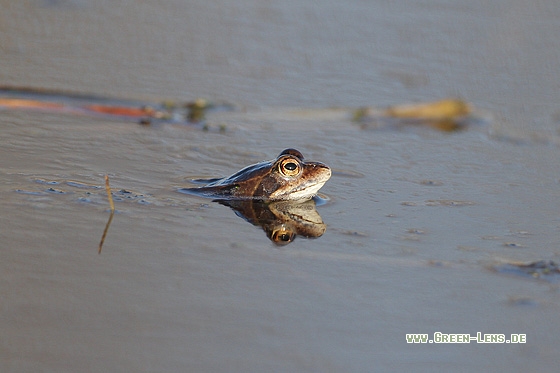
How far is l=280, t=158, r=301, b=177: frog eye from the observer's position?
18.8 feet

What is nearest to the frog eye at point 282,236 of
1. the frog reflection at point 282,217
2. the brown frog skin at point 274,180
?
the frog reflection at point 282,217

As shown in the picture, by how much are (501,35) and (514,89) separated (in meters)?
1.54

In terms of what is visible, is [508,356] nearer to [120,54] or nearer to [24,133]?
[24,133]

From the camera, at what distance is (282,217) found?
5.50 metres

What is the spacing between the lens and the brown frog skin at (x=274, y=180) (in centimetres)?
575

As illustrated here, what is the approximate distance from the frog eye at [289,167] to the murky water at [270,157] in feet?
1.22

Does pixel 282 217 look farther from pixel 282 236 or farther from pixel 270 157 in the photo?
pixel 270 157

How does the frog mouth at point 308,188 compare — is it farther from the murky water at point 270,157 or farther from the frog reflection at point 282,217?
the murky water at point 270,157

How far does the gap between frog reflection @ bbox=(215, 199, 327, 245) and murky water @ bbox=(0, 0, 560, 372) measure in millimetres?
90

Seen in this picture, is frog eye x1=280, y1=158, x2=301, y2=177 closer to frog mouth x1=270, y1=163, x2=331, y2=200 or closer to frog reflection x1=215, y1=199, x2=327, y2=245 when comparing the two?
frog mouth x1=270, y1=163, x2=331, y2=200

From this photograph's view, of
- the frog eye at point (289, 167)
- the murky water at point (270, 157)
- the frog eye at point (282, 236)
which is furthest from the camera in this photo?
the frog eye at point (289, 167)

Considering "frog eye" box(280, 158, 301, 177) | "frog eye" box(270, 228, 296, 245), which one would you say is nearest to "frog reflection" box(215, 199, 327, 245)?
"frog eye" box(270, 228, 296, 245)

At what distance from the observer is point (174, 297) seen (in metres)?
4.04

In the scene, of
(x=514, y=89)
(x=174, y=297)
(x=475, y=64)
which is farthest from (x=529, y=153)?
(x=174, y=297)
